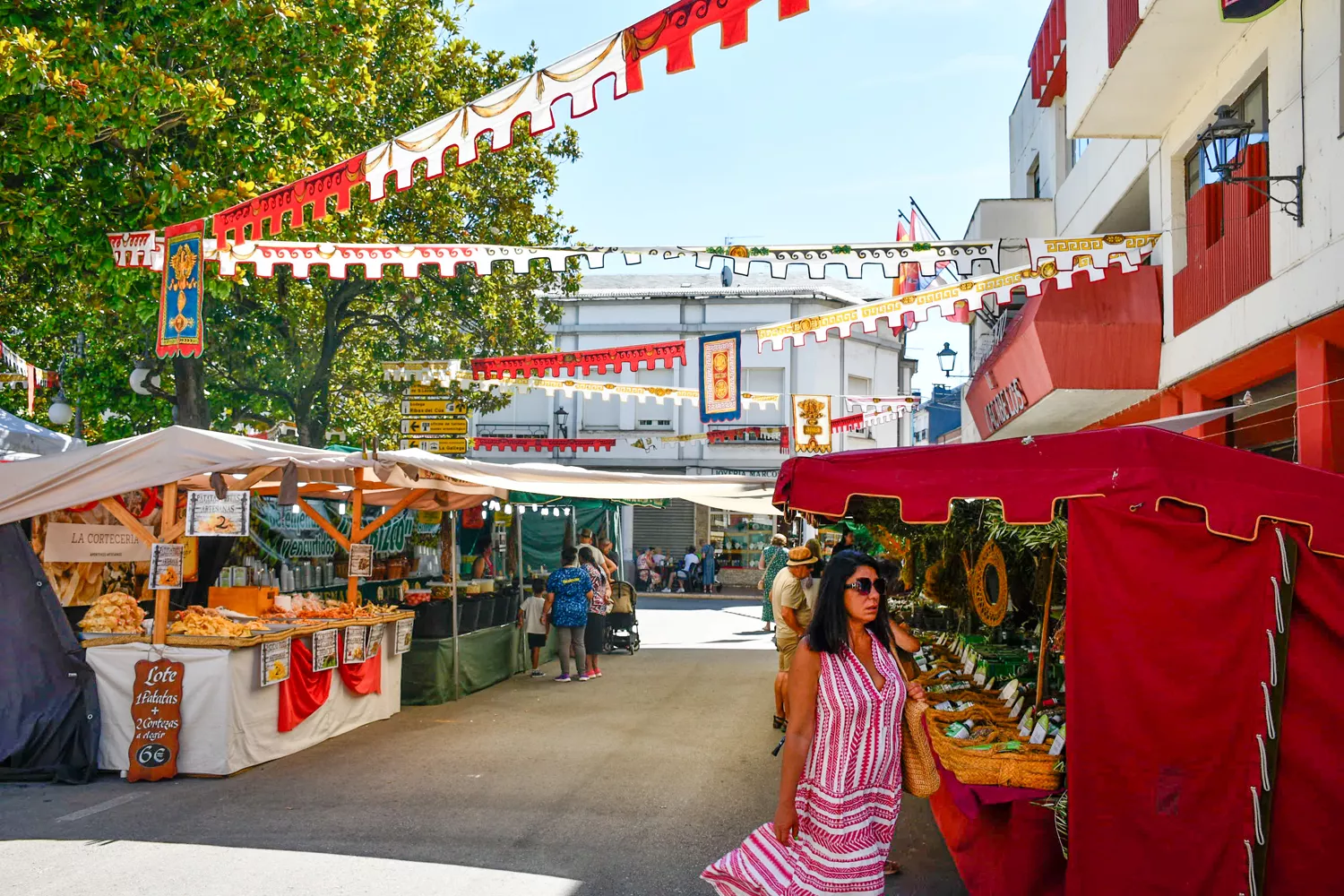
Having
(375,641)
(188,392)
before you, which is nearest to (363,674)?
(375,641)

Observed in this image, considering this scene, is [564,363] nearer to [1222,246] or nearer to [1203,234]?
[1203,234]

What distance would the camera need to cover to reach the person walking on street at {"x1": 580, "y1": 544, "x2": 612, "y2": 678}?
14211mm

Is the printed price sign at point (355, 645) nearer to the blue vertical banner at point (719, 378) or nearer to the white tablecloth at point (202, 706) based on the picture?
the white tablecloth at point (202, 706)

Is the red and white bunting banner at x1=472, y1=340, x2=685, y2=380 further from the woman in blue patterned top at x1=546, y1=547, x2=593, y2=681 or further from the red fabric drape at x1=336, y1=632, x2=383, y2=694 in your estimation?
the red fabric drape at x1=336, y1=632, x2=383, y2=694

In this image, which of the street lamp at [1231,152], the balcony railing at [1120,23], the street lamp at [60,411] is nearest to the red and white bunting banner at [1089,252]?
the balcony railing at [1120,23]

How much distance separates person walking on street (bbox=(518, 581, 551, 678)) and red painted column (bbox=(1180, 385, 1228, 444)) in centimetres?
812

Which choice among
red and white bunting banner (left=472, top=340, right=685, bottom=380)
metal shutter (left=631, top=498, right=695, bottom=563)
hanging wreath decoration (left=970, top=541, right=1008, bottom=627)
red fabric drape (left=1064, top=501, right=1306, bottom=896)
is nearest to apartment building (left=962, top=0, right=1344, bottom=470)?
hanging wreath decoration (left=970, top=541, right=1008, bottom=627)

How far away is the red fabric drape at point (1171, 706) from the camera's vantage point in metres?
4.59

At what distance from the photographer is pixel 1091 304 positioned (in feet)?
39.8

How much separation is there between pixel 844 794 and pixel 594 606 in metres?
10.5

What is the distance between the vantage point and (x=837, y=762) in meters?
3.98

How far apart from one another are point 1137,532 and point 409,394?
14.8 m

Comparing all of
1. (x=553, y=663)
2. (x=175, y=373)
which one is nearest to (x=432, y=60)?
(x=175, y=373)

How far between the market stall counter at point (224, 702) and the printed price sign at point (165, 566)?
47 cm
